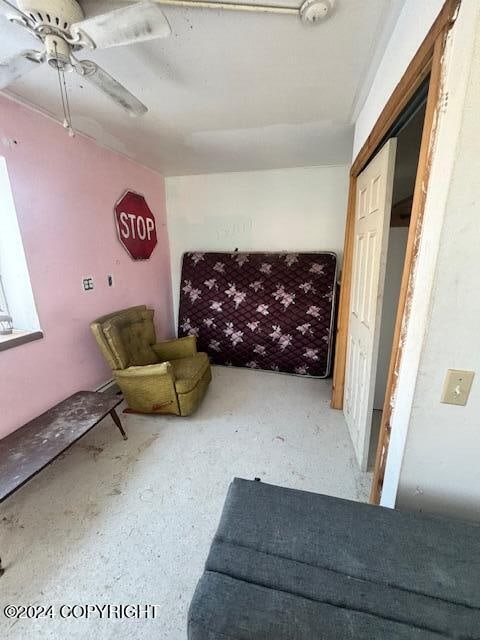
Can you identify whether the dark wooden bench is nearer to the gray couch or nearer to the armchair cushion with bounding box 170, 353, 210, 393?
the armchair cushion with bounding box 170, 353, 210, 393

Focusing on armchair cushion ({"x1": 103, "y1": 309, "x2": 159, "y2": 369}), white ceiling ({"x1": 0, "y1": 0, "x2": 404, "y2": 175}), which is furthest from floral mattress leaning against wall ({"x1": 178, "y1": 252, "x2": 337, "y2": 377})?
white ceiling ({"x1": 0, "y1": 0, "x2": 404, "y2": 175})

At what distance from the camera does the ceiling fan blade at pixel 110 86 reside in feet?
3.49

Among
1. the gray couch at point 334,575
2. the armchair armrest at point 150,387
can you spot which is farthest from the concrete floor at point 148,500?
the gray couch at point 334,575

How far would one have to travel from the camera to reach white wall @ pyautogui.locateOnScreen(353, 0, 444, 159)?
843mm

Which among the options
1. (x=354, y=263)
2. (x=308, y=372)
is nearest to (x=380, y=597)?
(x=354, y=263)

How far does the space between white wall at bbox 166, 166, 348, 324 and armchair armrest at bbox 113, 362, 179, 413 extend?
185 cm

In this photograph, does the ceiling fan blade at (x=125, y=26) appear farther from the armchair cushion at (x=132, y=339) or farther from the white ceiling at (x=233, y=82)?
the armchair cushion at (x=132, y=339)

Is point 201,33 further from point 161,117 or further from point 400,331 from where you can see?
point 400,331

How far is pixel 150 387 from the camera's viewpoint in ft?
6.95

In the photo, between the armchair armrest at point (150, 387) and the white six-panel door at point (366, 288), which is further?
the armchair armrest at point (150, 387)

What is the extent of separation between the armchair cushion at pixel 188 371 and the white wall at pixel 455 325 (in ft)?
5.17

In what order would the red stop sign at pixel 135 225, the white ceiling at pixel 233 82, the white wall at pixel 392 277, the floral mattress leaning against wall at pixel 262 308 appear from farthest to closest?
the floral mattress leaning against wall at pixel 262 308, the red stop sign at pixel 135 225, the white wall at pixel 392 277, the white ceiling at pixel 233 82

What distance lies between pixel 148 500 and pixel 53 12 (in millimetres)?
2205

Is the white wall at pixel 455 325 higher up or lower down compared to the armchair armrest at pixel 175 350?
higher up
